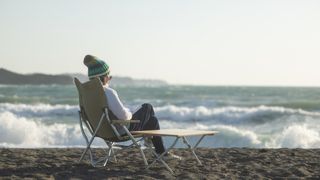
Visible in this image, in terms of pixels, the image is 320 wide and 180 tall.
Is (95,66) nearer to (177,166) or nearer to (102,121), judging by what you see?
(102,121)

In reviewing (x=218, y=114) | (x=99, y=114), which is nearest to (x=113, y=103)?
(x=99, y=114)

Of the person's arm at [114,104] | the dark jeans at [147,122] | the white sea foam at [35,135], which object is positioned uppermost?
the person's arm at [114,104]

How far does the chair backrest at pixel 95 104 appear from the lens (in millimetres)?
5855

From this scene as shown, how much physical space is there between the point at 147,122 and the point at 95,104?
25.8 inches

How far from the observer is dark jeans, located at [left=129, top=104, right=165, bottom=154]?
621cm

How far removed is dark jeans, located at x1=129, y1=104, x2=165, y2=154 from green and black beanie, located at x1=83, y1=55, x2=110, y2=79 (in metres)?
0.56

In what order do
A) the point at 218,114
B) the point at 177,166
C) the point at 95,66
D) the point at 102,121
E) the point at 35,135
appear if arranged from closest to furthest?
the point at 102,121 < the point at 95,66 < the point at 177,166 < the point at 35,135 < the point at 218,114

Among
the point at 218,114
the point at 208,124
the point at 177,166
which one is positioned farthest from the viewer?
the point at 218,114

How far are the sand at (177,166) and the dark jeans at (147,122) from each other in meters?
0.27

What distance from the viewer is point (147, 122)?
6289 mm

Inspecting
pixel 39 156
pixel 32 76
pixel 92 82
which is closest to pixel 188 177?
pixel 92 82

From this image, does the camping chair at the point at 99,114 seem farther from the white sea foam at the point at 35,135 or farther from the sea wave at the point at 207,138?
the white sea foam at the point at 35,135

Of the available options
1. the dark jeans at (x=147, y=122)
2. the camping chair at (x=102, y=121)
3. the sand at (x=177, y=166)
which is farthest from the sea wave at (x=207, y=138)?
the camping chair at (x=102, y=121)

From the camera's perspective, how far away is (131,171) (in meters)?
6.20
